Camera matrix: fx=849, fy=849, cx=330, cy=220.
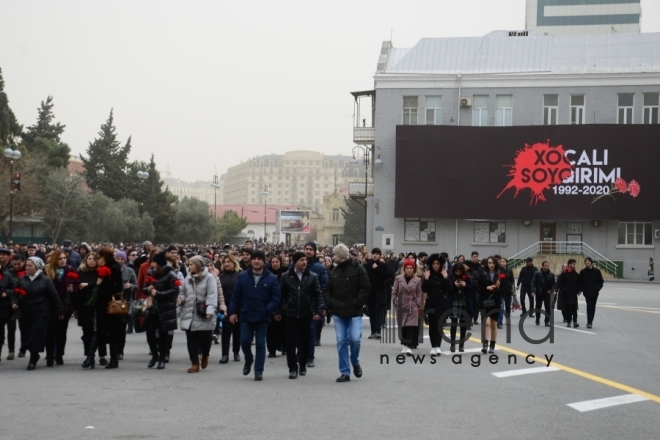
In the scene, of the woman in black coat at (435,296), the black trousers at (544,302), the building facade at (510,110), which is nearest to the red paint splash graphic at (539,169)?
the building facade at (510,110)

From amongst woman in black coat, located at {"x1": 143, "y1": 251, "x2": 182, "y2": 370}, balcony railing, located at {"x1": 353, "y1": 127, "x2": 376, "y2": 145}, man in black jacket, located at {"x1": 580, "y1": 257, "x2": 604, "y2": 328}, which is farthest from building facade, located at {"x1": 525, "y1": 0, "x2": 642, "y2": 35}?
woman in black coat, located at {"x1": 143, "y1": 251, "x2": 182, "y2": 370}

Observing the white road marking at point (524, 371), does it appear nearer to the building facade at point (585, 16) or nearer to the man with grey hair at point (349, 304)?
the man with grey hair at point (349, 304)

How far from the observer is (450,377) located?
40.5 ft

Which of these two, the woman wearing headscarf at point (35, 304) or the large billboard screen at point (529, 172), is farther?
the large billboard screen at point (529, 172)

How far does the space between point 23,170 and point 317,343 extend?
49.5 metres

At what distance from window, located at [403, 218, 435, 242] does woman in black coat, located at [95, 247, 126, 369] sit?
143ft

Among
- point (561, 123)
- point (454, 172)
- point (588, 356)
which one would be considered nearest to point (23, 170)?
point (454, 172)

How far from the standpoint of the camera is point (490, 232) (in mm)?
55438

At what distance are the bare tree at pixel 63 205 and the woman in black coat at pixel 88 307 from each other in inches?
1910

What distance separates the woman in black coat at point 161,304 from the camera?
13.2m

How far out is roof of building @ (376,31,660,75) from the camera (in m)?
55.8

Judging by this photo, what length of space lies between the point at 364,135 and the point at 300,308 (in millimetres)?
48155

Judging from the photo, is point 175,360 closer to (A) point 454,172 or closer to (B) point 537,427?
(B) point 537,427

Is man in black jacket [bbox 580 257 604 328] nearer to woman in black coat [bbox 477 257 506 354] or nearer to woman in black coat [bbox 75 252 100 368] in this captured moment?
woman in black coat [bbox 477 257 506 354]
